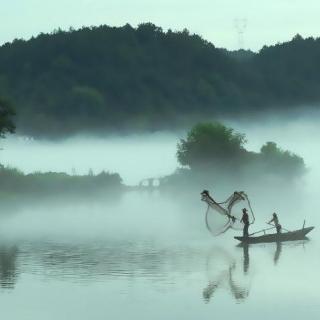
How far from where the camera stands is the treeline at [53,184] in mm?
133750

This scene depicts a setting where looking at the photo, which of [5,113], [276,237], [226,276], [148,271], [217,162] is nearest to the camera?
[226,276]

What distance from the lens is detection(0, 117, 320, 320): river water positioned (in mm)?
46469

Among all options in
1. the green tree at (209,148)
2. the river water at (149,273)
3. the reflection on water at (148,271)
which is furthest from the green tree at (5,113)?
the reflection on water at (148,271)

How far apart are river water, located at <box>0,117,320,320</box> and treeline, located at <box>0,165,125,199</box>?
30.2 m

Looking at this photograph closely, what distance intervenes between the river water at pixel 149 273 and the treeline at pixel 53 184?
30.2 metres

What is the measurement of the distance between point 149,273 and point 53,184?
8683cm

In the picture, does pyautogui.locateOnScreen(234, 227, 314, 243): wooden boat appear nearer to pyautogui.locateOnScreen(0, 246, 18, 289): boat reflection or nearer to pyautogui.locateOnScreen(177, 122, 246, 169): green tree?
pyautogui.locateOnScreen(0, 246, 18, 289): boat reflection

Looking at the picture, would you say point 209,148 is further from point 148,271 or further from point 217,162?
point 148,271

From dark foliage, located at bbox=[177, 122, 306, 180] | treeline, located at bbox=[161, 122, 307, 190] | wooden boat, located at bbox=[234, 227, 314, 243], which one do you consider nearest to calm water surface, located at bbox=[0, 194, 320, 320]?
wooden boat, located at bbox=[234, 227, 314, 243]

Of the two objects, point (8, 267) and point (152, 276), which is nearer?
point (152, 276)

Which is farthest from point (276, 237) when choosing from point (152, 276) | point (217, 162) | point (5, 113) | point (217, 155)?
point (217, 155)

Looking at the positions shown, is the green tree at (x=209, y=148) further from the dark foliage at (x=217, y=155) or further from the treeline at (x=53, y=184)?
the treeline at (x=53, y=184)

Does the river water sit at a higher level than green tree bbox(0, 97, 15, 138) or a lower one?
lower

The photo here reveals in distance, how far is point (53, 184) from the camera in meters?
144
